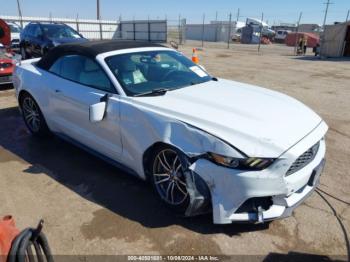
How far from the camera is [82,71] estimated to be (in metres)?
4.11

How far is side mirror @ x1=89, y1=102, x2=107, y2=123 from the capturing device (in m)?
3.49

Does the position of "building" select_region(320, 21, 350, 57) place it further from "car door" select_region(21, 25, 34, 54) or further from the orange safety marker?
the orange safety marker

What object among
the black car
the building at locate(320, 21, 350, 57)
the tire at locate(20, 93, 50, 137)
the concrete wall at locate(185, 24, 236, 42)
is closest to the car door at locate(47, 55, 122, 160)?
the tire at locate(20, 93, 50, 137)

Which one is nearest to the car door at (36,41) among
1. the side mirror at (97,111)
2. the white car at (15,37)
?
the white car at (15,37)

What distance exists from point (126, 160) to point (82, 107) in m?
0.92

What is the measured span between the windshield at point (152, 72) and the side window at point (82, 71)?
0.54ft

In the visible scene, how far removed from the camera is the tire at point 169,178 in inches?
121

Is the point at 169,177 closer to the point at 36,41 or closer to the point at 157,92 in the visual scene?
→ the point at 157,92

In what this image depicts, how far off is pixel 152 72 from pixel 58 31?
33.8ft

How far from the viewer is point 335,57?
2139cm

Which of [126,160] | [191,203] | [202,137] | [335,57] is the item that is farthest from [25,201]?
[335,57]

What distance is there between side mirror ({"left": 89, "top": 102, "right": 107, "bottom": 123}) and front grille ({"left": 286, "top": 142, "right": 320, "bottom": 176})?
2.00m

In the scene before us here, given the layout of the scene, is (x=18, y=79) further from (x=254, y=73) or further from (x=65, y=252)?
(x=254, y=73)

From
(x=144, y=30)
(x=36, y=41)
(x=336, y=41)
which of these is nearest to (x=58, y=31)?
(x=36, y=41)
